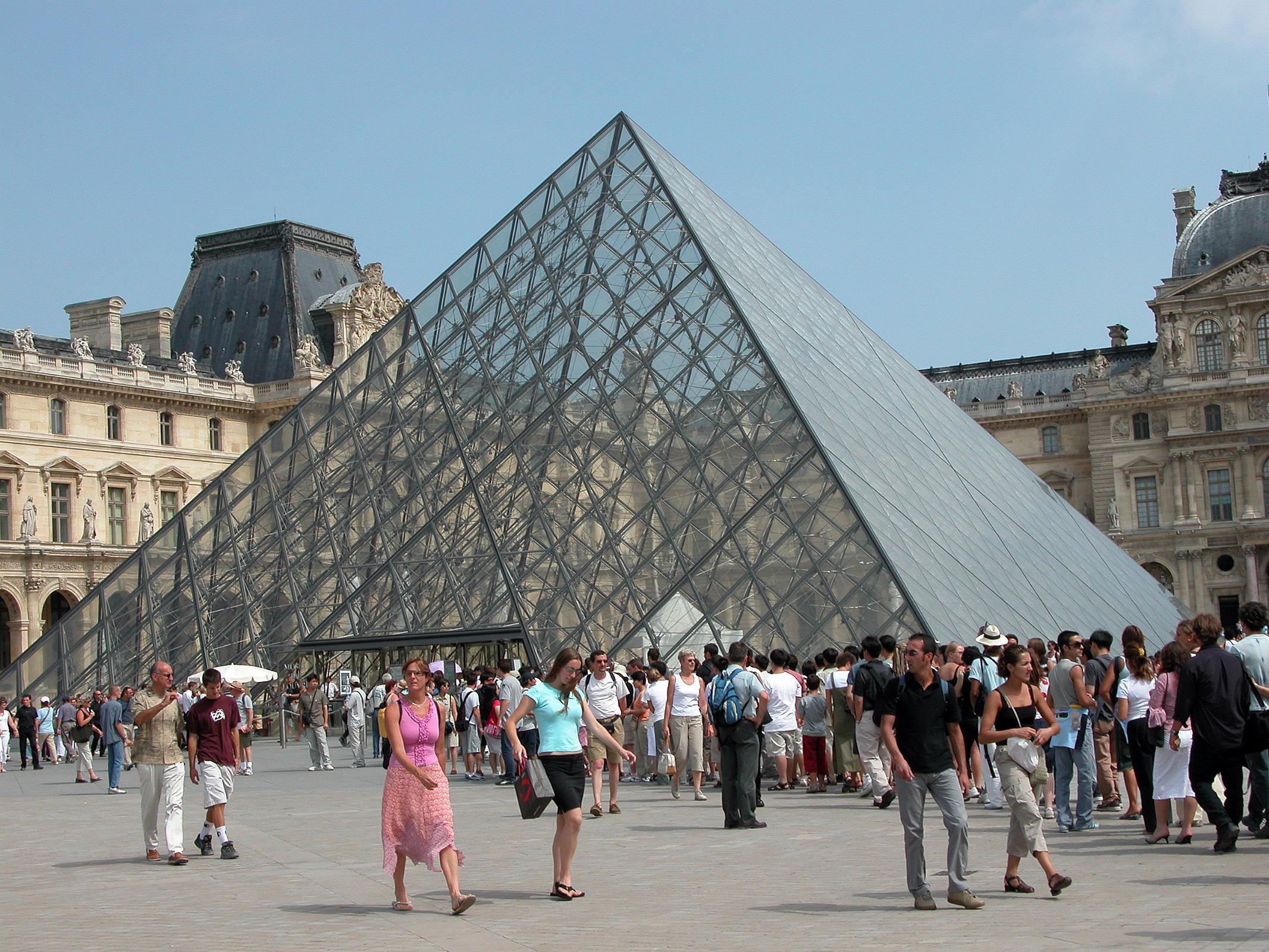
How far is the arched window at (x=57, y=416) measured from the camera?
52312 mm

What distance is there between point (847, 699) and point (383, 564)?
10112mm

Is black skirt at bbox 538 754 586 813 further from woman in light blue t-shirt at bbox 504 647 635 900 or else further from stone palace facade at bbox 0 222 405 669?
stone palace facade at bbox 0 222 405 669

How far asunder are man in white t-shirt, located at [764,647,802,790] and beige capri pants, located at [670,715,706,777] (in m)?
0.65

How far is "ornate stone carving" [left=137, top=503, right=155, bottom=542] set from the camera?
53.2 meters

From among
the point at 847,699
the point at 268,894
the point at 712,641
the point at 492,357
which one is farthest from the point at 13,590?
the point at 268,894

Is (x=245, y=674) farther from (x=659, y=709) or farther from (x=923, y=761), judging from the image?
(x=923, y=761)

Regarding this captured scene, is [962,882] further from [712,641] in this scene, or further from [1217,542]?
[1217,542]

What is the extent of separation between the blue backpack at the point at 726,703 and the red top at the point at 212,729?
3.38 m

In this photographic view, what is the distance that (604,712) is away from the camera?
14.1 meters

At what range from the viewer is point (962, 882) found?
25.0 feet

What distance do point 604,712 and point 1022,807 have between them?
21.4 ft

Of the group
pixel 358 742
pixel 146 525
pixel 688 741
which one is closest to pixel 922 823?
pixel 688 741

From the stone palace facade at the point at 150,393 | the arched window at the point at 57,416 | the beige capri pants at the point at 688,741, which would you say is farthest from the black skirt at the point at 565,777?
the arched window at the point at 57,416

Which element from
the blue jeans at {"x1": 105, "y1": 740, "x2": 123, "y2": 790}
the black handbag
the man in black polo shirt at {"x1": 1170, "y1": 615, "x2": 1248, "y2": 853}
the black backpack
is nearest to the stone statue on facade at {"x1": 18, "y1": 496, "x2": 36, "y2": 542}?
the blue jeans at {"x1": 105, "y1": 740, "x2": 123, "y2": 790}
